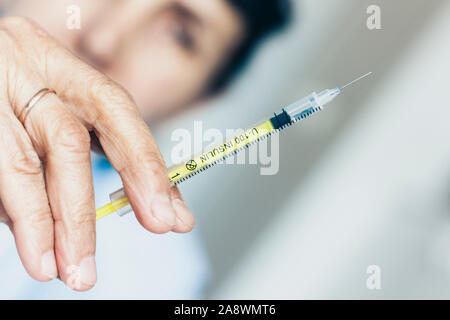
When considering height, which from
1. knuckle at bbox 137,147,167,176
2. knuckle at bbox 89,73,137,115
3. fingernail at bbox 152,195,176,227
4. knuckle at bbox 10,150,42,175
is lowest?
fingernail at bbox 152,195,176,227

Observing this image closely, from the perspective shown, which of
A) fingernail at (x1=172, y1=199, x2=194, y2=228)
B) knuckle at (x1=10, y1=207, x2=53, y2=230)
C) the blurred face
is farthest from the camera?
the blurred face

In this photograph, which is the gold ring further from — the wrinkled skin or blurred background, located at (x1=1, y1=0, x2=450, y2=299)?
blurred background, located at (x1=1, y1=0, x2=450, y2=299)

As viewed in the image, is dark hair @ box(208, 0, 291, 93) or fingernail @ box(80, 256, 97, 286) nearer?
fingernail @ box(80, 256, 97, 286)

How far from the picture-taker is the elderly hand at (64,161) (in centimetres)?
52

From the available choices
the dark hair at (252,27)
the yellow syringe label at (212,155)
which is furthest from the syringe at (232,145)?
the dark hair at (252,27)

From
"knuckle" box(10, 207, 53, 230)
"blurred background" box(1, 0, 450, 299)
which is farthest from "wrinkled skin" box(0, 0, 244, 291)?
"blurred background" box(1, 0, 450, 299)

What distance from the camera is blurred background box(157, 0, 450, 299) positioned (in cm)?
71

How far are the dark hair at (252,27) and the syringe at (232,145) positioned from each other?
0.26 meters

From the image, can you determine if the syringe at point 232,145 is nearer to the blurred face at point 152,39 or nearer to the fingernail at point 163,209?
the fingernail at point 163,209

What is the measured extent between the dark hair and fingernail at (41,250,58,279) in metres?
0.46

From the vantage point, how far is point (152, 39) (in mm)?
815

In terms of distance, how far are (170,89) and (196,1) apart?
189 millimetres
